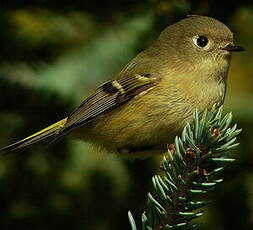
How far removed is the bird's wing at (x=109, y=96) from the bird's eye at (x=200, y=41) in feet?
0.82

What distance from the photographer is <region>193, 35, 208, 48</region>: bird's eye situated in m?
2.40

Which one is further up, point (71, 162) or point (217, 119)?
point (71, 162)

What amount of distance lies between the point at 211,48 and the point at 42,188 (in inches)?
35.0

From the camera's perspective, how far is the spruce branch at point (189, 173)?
4.42ft

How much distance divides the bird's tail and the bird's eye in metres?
0.64

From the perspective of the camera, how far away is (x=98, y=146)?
233cm

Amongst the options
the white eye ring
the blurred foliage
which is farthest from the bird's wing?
the white eye ring

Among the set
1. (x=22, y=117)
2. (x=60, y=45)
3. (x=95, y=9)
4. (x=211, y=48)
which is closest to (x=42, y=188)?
(x=22, y=117)

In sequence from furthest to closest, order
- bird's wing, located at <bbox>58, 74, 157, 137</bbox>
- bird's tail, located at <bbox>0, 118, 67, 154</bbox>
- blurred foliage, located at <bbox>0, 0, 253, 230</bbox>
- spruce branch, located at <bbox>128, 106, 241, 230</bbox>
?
bird's wing, located at <bbox>58, 74, 157, 137</bbox> < bird's tail, located at <bbox>0, 118, 67, 154</bbox> < blurred foliage, located at <bbox>0, 0, 253, 230</bbox> < spruce branch, located at <bbox>128, 106, 241, 230</bbox>

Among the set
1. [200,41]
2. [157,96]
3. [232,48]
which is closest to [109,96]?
[157,96]

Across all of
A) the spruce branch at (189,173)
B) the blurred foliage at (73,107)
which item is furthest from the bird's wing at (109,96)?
the spruce branch at (189,173)

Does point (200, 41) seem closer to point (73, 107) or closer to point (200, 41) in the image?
point (200, 41)

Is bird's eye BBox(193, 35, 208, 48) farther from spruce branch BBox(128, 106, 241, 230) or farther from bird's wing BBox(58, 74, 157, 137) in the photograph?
spruce branch BBox(128, 106, 241, 230)

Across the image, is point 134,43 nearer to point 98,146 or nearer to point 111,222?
point 98,146
